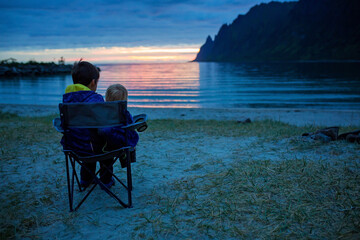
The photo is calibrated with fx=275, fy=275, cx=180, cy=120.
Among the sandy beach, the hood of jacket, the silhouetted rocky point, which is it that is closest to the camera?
the sandy beach

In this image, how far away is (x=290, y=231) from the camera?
2459 millimetres

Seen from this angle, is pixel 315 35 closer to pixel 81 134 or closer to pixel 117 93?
pixel 117 93

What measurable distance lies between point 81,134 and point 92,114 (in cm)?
42

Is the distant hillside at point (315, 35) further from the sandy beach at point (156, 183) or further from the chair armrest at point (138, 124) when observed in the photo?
the chair armrest at point (138, 124)

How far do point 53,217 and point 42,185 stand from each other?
1030 mm

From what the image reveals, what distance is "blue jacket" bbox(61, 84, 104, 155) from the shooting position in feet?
9.67

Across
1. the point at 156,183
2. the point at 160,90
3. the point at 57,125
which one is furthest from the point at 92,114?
the point at 160,90

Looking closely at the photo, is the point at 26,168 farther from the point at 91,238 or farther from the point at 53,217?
the point at 91,238

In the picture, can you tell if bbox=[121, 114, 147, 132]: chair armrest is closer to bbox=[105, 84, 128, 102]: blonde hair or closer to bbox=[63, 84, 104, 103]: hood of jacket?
bbox=[105, 84, 128, 102]: blonde hair

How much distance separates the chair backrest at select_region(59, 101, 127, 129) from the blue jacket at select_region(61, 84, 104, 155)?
0.78 ft

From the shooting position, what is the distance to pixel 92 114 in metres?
2.71

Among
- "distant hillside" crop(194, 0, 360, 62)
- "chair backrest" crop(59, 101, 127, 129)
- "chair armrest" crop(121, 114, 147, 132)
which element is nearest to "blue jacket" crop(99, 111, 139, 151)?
"chair armrest" crop(121, 114, 147, 132)

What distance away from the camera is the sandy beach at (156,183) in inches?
102

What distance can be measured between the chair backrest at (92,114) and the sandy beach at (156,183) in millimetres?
983
